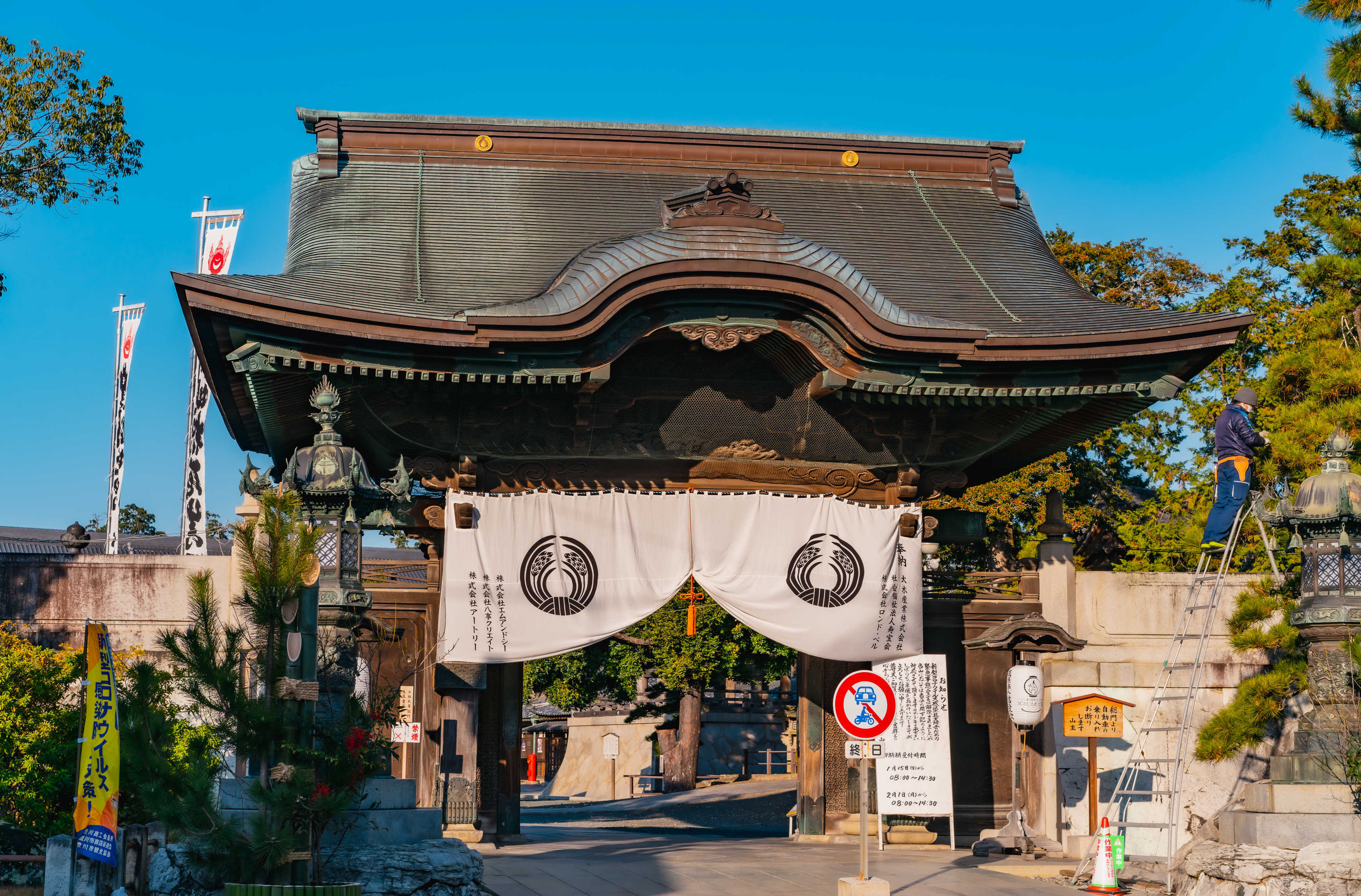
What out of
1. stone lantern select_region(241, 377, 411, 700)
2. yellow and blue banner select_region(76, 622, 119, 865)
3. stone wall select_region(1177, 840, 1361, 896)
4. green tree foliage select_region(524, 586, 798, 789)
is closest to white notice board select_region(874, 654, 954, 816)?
stone wall select_region(1177, 840, 1361, 896)

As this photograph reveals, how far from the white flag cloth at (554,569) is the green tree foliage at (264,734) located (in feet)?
18.9

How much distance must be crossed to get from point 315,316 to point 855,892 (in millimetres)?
8539

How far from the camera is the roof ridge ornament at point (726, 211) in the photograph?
16.3 meters

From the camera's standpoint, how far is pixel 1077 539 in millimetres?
31359

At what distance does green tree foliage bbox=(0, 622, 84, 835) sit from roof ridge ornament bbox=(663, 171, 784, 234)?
8906 millimetres

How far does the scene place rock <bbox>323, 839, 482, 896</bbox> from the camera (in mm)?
10375

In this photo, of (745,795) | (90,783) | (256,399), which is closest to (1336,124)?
(256,399)

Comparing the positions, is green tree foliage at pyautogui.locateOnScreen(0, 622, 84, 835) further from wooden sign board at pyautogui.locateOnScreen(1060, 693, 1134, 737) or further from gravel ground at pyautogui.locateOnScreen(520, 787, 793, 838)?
gravel ground at pyautogui.locateOnScreen(520, 787, 793, 838)

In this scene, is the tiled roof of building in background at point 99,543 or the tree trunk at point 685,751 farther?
the tiled roof of building in background at point 99,543

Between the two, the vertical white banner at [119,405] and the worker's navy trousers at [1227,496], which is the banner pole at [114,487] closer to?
the vertical white banner at [119,405]

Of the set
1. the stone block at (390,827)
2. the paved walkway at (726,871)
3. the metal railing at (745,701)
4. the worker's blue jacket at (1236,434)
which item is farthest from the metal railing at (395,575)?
the metal railing at (745,701)

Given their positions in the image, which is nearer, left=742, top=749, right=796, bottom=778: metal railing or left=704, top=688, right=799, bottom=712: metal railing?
left=742, top=749, right=796, bottom=778: metal railing

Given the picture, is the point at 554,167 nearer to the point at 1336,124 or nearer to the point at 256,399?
the point at 256,399

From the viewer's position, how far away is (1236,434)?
16.3 meters
